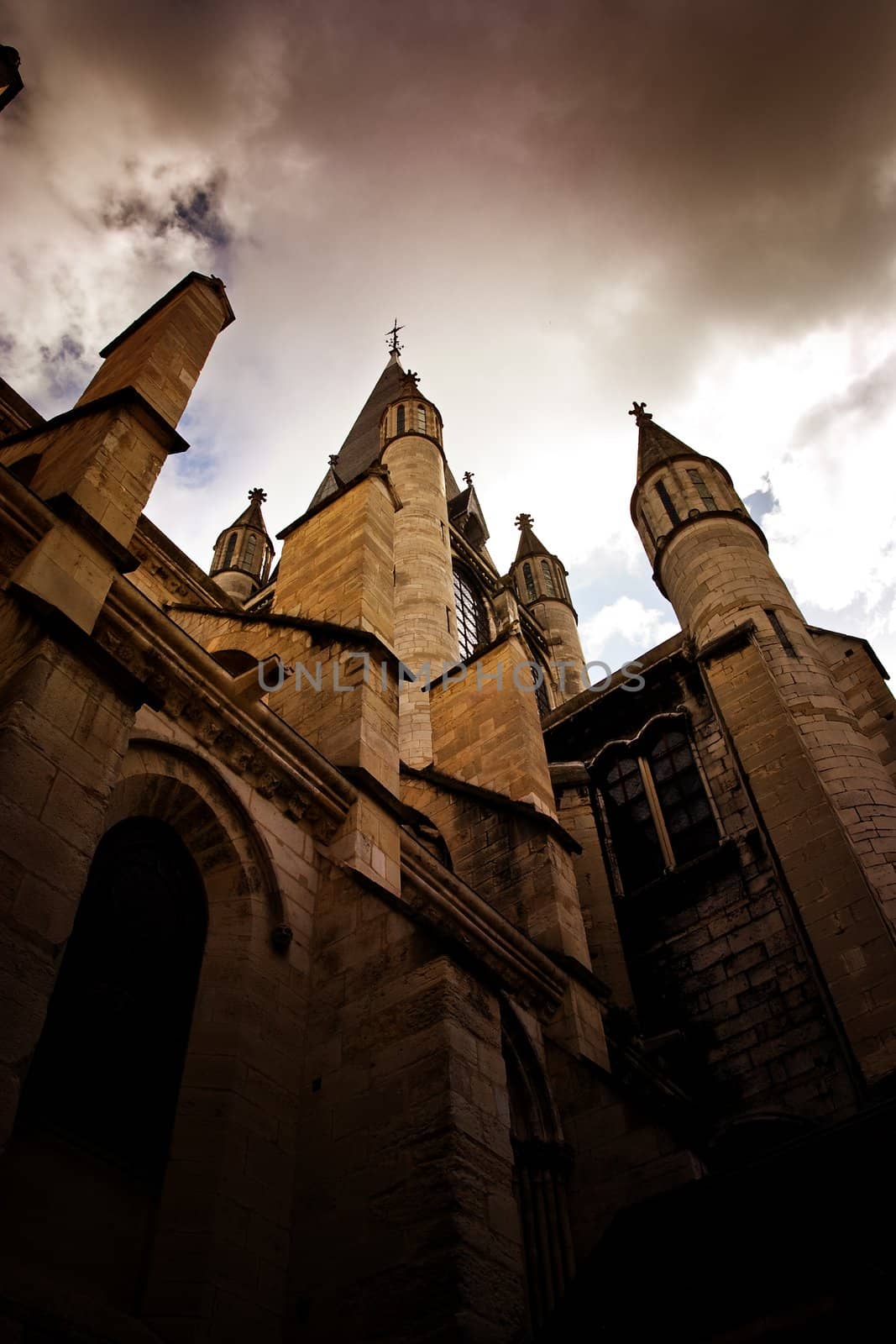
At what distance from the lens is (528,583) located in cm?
3447

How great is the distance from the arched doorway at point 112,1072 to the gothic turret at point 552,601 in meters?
23.4

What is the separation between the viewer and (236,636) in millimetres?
8789

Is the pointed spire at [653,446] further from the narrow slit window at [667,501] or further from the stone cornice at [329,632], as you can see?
the stone cornice at [329,632]

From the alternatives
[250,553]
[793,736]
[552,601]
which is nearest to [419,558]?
[793,736]

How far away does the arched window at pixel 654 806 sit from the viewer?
38.8ft

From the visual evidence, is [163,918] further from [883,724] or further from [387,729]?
[883,724]

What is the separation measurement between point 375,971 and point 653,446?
13.9 meters

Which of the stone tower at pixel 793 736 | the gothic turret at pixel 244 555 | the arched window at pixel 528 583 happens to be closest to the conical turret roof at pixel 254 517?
the gothic turret at pixel 244 555

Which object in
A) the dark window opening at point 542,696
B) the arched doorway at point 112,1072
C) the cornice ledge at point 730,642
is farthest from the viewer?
the dark window opening at point 542,696

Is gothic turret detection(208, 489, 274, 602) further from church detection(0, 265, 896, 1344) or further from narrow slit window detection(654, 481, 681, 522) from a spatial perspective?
church detection(0, 265, 896, 1344)

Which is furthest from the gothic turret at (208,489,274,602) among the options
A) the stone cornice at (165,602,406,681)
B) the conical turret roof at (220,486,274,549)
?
the stone cornice at (165,602,406,681)

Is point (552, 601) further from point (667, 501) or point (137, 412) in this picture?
point (137, 412)

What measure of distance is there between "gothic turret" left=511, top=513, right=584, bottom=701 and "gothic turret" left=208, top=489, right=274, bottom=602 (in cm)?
900

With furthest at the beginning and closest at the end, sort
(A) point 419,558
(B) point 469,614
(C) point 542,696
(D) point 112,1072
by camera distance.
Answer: (C) point 542,696, (B) point 469,614, (A) point 419,558, (D) point 112,1072
